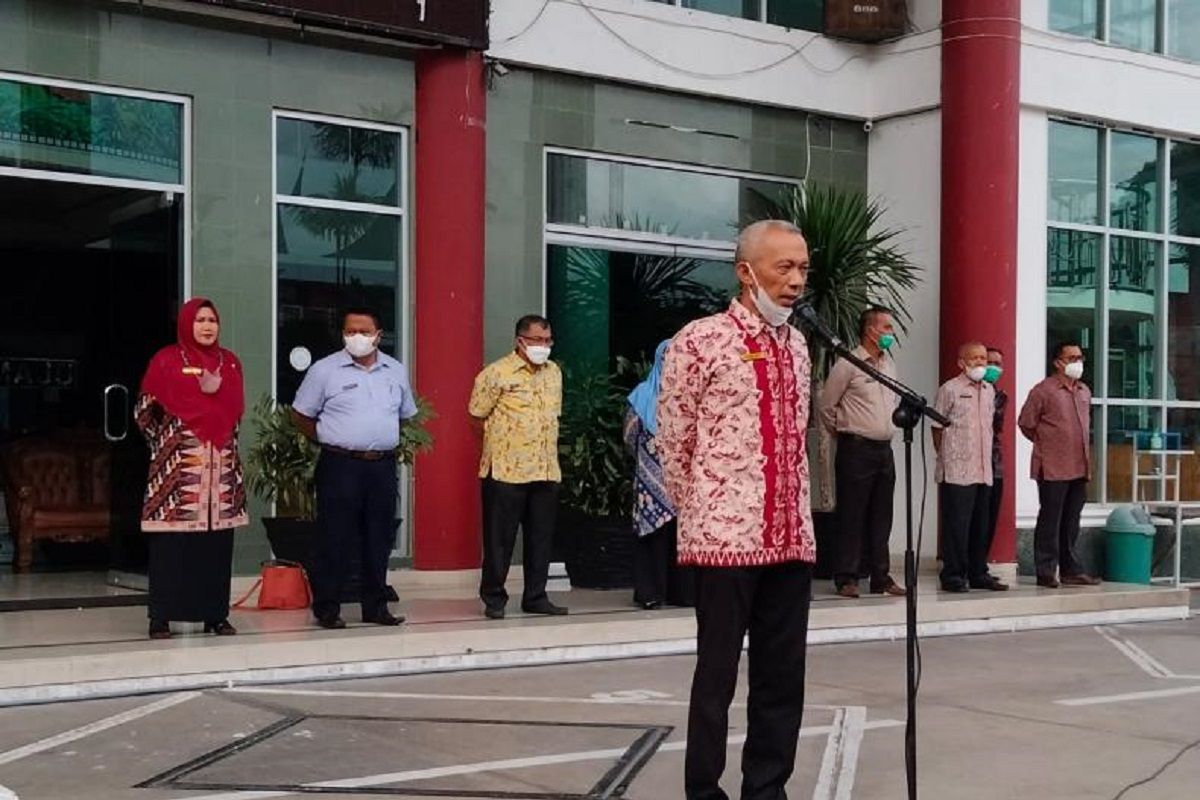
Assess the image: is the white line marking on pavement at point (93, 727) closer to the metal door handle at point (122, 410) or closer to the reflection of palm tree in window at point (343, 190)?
the metal door handle at point (122, 410)

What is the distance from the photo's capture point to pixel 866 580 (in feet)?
37.1

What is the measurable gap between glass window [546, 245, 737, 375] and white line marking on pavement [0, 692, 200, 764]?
188 inches

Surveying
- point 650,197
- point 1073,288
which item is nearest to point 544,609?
point 650,197

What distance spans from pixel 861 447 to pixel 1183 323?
216 inches

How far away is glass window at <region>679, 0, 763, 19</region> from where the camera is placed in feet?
40.1

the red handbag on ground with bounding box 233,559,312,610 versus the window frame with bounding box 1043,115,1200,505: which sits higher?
the window frame with bounding box 1043,115,1200,505

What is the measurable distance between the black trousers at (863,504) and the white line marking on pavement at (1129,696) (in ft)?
8.90

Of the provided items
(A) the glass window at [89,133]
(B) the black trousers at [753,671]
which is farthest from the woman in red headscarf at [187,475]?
(B) the black trousers at [753,671]

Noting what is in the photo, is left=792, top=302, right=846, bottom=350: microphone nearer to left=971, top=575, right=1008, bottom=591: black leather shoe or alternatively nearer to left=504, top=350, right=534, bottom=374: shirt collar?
left=504, top=350, right=534, bottom=374: shirt collar

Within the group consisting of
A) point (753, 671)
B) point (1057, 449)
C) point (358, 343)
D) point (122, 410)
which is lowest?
point (753, 671)

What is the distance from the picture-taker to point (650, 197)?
12.0 m

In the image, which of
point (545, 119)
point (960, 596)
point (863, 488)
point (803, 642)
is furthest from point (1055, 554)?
point (803, 642)

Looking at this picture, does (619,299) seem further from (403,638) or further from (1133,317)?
(1133,317)

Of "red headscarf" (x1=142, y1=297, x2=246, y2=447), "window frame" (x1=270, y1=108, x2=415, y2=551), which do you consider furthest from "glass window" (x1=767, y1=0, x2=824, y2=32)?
"red headscarf" (x1=142, y1=297, x2=246, y2=447)
